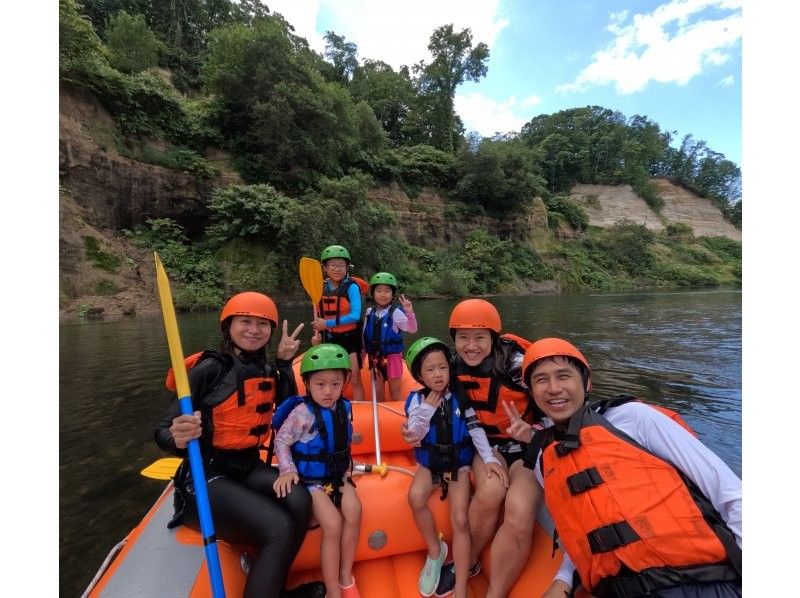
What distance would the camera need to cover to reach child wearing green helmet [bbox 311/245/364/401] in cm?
391

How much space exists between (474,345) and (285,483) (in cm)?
128

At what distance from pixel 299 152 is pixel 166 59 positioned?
470 inches

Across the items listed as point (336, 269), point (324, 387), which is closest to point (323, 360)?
point (324, 387)

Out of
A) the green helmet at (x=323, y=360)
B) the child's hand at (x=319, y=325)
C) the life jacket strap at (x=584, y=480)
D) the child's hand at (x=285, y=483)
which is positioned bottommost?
the child's hand at (x=285, y=483)

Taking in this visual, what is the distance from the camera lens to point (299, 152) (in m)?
16.7

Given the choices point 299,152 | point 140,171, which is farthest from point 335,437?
point 299,152

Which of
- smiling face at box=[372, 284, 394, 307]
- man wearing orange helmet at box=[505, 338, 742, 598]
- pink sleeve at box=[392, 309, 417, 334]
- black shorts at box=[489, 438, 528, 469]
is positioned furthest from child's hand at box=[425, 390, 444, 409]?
smiling face at box=[372, 284, 394, 307]

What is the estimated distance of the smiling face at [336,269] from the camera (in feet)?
12.9

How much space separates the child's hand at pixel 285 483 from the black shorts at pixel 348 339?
2096 millimetres

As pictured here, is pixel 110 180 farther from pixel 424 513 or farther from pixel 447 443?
pixel 424 513

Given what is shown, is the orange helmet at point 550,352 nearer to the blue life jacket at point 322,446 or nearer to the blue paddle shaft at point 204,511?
the blue life jacket at point 322,446

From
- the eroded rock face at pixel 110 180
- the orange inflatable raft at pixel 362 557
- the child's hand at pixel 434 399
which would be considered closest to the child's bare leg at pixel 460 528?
the orange inflatable raft at pixel 362 557
